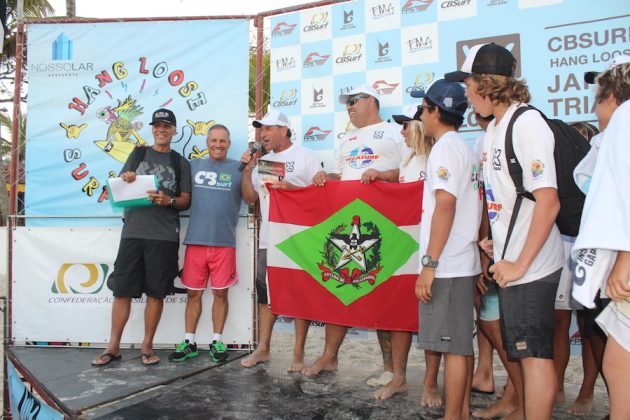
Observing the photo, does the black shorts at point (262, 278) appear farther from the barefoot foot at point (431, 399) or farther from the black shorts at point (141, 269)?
the barefoot foot at point (431, 399)

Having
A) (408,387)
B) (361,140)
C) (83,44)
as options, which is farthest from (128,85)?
(408,387)

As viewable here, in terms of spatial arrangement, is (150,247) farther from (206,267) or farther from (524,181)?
(524,181)

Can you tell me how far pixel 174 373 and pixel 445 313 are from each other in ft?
7.53

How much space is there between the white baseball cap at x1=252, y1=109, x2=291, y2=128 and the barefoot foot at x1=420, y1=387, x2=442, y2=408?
7.70ft

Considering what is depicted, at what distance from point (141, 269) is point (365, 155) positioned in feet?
6.86

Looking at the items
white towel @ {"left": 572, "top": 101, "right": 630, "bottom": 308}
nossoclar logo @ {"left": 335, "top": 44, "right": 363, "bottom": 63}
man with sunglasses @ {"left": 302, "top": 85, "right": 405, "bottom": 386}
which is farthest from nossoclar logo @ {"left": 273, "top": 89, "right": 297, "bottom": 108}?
white towel @ {"left": 572, "top": 101, "right": 630, "bottom": 308}

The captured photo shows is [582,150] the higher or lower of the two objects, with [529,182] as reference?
higher

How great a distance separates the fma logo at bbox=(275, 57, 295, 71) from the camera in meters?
4.43

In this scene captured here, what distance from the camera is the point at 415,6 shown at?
4.08 metres

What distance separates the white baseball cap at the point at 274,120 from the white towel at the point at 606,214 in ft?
9.16

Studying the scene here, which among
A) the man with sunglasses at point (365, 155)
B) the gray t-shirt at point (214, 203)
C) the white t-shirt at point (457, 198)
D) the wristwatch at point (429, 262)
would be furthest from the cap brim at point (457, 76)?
the gray t-shirt at point (214, 203)

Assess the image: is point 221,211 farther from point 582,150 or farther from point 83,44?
point 582,150

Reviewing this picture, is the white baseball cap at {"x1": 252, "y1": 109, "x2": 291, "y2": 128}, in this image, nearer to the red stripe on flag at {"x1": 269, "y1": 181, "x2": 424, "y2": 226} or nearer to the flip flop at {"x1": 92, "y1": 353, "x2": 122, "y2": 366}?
the red stripe on flag at {"x1": 269, "y1": 181, "x2": 424, "y2": 226}

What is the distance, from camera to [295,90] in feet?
14.5
